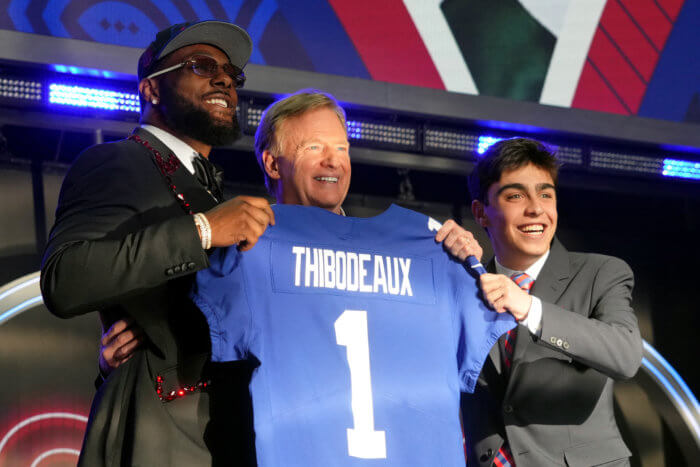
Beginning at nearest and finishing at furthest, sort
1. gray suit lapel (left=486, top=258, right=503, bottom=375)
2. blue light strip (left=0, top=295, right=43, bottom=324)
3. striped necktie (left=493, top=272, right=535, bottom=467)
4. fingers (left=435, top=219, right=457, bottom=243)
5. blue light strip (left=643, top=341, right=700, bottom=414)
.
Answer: fingers (left=435, top=219, right=457, bottom=243), striped necktie (left=493, top=272, right=535, bottom=467), gray suit lapel (left=486, top=258, right=503, bottom=375), blue light strip (left=0, top=295, right=43, bottom=324), blue light strip (left=643, top=341, right=700, bottom=414)

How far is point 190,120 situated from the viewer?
2.12 meters

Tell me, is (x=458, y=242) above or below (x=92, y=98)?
below

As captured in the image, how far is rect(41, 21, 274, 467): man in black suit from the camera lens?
1.63 m

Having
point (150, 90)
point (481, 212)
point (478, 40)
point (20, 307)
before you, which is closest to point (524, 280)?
point (481, 212)

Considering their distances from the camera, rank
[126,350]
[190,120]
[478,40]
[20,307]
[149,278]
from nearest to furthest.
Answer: [149,278] → [126,350] → [190,120] → [20,307] → [478,40]

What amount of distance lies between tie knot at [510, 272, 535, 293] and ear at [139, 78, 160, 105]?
1299mm

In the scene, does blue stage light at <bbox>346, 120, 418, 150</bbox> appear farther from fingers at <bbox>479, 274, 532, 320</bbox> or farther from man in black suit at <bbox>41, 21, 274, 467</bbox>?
fingers at <bbox>479, 274, 532, 320</bbox>

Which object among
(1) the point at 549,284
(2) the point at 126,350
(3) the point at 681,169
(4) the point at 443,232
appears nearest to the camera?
(2) the point at 126,350

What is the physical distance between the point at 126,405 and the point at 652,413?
13.6 ft

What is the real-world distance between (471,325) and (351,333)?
1.08 ft

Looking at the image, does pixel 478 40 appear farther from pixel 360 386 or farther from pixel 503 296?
pixel 360 386

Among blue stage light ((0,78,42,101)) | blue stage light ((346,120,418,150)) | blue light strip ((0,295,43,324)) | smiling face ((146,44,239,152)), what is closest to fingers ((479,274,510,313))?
smiling face ((146,44,239,152))

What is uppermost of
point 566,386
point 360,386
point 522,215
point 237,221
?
point 522,215

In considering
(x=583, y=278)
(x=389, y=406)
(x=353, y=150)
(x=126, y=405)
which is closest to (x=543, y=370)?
(x=583, y=278)
